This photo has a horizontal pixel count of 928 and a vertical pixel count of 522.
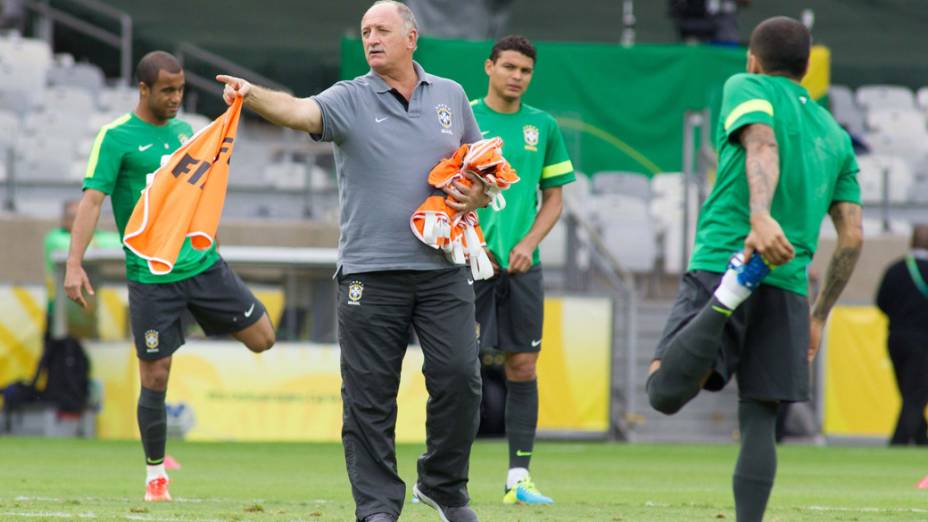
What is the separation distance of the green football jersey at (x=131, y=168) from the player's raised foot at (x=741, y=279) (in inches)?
159

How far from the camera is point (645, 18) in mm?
25969

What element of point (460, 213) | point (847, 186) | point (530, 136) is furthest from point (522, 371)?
point (847, 186)

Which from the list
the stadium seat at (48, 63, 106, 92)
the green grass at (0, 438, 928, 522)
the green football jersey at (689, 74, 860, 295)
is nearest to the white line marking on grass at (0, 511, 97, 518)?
the green grass at (0, 438, 928, 522)

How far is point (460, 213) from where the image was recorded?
20.6 ft

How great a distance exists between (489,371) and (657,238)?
389cm

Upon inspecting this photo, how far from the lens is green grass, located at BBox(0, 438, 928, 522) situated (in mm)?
7824

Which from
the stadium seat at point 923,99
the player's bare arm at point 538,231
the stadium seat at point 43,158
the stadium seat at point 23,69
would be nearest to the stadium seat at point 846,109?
the stadium seat at point 923,99

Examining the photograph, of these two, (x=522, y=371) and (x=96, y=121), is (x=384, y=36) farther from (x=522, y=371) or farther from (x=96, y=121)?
(x=96, y=121)

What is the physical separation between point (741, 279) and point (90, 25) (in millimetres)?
18506

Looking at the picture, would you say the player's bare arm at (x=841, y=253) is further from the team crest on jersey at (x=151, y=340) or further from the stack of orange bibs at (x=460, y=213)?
the team crest on jersey at (x=151, y=340)

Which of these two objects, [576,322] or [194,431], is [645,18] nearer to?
[576,322]

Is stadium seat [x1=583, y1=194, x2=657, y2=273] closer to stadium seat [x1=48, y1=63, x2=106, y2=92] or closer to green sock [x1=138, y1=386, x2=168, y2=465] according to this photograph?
stadium seat [x1=48, y1=63, x2=106, y2=92]

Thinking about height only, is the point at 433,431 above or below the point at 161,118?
below

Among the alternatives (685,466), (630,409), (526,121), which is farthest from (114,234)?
(526,121)
